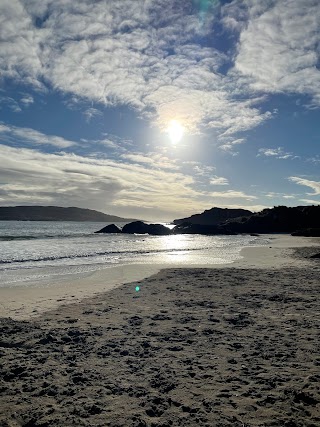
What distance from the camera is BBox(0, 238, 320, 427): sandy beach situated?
486 cm

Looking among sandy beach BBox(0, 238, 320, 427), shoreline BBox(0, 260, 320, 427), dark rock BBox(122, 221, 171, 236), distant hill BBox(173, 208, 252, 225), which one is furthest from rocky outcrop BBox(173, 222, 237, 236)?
shoreline BBox(0, 260, 320, 427)

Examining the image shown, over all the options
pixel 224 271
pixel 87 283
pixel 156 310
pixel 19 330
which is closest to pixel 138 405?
pixel 19 330

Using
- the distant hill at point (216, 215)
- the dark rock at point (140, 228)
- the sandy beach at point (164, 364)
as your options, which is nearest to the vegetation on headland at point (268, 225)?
the dark rock at point (140, 228)

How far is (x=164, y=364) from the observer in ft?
21.4

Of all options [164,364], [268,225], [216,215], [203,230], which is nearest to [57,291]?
[164,364]

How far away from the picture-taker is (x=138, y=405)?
5090mm

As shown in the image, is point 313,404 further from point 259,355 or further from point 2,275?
point 2,275

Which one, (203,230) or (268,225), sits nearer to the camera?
(203,230)

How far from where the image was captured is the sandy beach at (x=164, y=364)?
16.0ft

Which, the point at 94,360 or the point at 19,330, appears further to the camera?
the point at 19,330

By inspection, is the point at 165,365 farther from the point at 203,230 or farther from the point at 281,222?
the point at 281,222

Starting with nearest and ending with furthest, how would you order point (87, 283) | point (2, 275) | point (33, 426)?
point (33, 426)
point (87, 283)
point (2, 275)

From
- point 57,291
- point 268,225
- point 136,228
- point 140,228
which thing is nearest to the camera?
point 57,291

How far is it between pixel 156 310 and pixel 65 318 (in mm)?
2882
